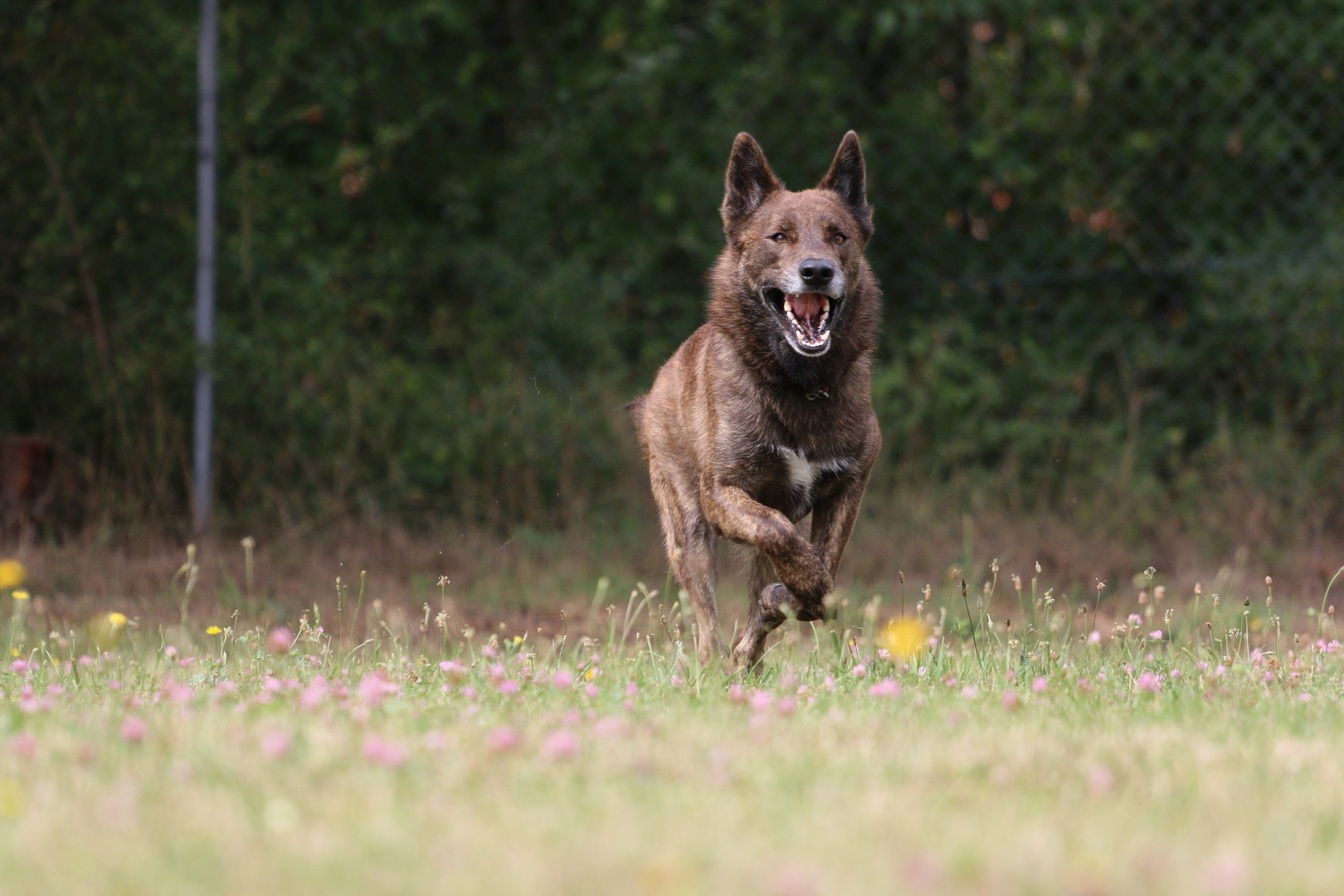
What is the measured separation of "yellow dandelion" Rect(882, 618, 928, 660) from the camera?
13.6 ft

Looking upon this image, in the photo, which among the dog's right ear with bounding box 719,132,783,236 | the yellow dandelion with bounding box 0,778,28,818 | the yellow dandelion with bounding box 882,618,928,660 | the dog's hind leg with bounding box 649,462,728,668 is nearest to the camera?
the yellow dandelion with bounding box 0,778,28,818

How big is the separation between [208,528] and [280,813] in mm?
5225

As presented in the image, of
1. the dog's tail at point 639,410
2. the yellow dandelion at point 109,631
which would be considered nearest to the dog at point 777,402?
the dog's tail at point 639,410

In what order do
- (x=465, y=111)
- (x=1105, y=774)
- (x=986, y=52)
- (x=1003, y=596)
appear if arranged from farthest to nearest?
(x=986, y=52) < (x=465, y=111) < (x=1003, y=596) < (x=1105, y=774)

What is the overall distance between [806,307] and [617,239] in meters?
4.65

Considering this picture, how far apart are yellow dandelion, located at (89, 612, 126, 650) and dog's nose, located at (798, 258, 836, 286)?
2.38 m

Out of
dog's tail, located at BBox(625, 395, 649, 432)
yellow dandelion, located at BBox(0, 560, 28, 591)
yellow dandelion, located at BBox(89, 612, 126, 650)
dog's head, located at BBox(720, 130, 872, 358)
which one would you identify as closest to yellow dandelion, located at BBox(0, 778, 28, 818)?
yellow dandelion, located at BBox(89, 612, 126, 650)

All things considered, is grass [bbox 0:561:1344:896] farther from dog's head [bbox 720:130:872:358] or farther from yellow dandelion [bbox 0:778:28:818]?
dog's head [bbox 720:130:872:358]

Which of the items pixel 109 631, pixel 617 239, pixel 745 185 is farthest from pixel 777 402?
pixel 617 239

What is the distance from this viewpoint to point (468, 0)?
343 inches

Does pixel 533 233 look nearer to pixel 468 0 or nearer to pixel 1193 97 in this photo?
pixel 468 0

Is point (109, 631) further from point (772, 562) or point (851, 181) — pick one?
point (851, 181)

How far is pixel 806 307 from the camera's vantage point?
484cm

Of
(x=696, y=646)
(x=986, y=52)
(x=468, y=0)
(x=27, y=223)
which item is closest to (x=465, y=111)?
(x=468, y=0)
